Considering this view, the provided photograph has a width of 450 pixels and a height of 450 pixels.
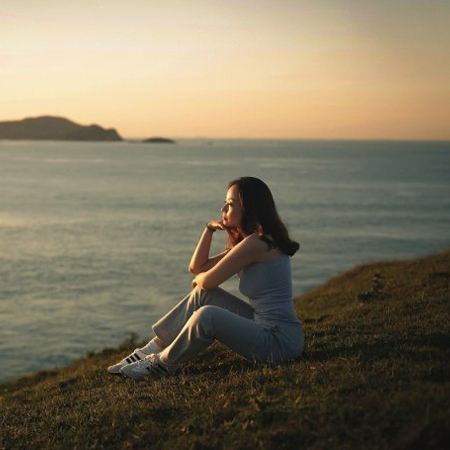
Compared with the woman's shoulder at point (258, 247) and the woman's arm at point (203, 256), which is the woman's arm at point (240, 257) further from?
the woman's arm at point (203, 256)

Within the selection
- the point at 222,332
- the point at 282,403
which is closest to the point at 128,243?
the point at 222,332

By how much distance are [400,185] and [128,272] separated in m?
81.4

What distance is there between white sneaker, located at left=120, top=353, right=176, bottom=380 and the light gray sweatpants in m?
0.21

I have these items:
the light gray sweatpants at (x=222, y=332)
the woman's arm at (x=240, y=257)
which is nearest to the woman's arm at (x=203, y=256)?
the light gray sweatpants at (x=222, y=332)

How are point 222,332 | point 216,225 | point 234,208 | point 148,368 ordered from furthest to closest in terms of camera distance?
1. point 216,225
2. point 148,368
3. point 234,208
4. point 222,332

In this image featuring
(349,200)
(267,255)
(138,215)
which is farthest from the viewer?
(349,200)

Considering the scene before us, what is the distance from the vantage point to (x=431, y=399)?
4.91 meters

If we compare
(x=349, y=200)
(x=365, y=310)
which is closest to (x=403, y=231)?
(x=349, y=200)

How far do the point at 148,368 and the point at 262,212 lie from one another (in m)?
2.38

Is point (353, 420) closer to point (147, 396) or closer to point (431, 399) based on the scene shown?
point (431, 399)

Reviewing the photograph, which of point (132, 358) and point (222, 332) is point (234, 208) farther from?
point (132, 358)

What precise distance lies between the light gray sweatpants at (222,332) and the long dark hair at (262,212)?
950mm

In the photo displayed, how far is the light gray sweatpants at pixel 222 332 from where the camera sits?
686 centimetres

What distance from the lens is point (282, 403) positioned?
5578 millimetres
